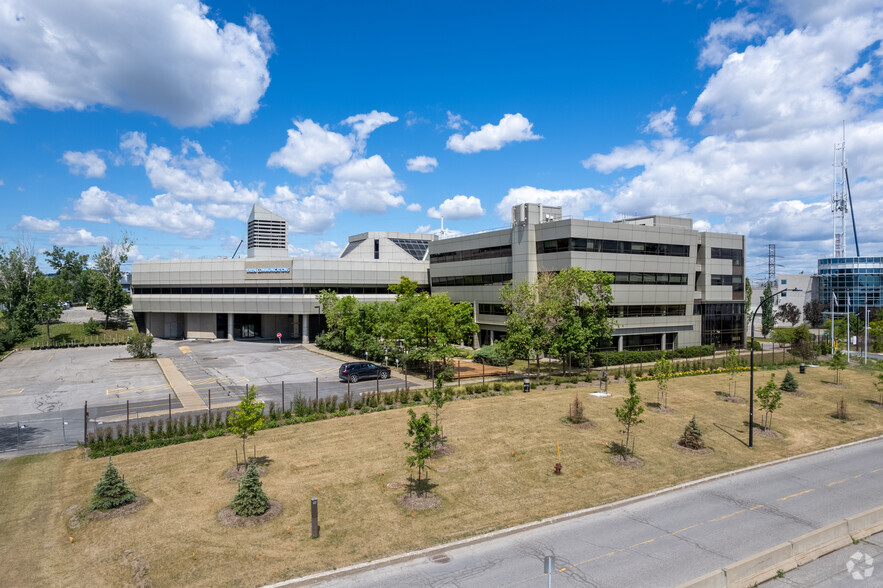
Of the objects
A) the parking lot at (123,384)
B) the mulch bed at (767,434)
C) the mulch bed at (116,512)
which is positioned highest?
the parking lot at (123,384)

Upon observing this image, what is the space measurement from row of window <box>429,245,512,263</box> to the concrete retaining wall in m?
42.7

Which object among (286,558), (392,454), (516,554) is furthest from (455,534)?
(392,454)

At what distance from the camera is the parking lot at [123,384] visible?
27859 mm

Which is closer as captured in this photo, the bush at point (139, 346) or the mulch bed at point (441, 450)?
the mulch bed at point (441, 450)

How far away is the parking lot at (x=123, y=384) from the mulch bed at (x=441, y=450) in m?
11.0

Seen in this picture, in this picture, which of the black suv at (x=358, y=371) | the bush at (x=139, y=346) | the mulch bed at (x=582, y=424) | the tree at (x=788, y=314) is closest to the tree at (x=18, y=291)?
the bush at (x=139, y=346)

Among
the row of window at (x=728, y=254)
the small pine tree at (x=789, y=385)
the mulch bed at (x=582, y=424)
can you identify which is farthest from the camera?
the row of window at (x=728, y=254)

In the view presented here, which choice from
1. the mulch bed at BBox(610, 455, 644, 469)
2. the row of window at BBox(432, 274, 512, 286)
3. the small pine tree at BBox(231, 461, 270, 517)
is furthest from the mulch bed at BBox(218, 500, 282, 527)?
the row of window at BBox(432, 274, 512, 286)

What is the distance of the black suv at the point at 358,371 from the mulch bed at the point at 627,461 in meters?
21.6

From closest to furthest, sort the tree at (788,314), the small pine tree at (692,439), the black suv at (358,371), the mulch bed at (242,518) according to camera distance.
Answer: the mulch bed at (242,518) < the small pine tree at (692,439) < the black suv at (358,371) < the tree at (788,314)

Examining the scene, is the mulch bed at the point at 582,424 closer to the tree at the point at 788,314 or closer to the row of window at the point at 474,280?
the row of window at the point at 474,280

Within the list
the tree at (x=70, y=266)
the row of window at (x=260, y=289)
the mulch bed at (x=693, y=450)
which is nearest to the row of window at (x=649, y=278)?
the mulch bed at (x=693, y=450)

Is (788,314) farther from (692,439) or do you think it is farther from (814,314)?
(692,439)

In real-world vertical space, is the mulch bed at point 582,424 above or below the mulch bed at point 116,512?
above
